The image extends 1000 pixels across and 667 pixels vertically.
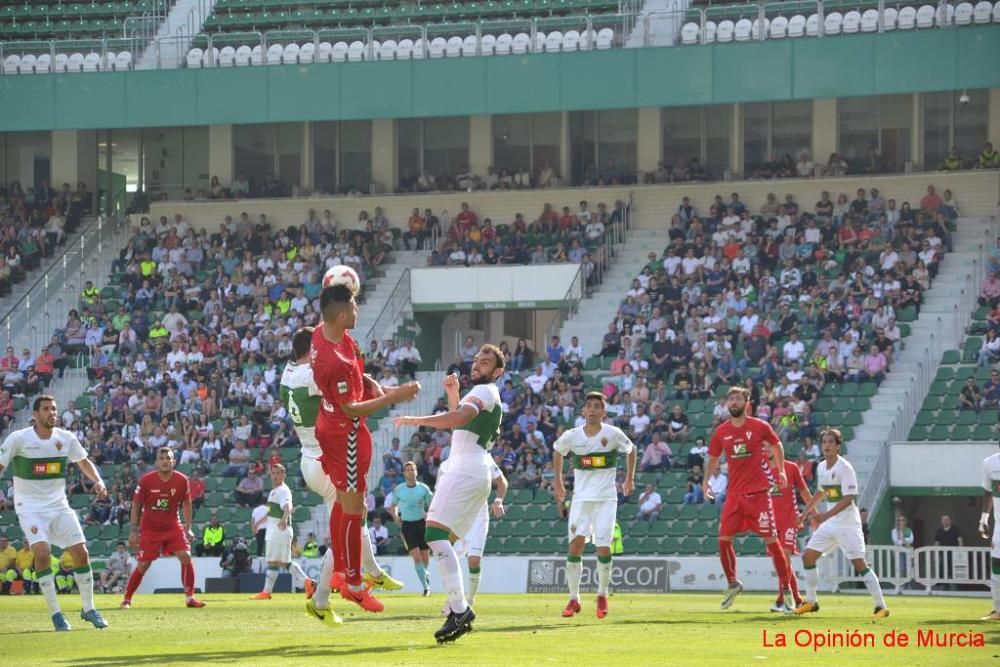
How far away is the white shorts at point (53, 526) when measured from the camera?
1795cm

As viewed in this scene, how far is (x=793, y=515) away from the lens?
76.9 ft

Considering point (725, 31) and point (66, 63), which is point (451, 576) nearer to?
point (725, 31)

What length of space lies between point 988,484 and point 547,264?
24.3m

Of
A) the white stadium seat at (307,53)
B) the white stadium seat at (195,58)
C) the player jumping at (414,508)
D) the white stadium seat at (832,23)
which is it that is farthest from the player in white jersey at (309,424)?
the white stadium seat at (195,58)

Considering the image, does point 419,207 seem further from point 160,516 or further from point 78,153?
point 160,516

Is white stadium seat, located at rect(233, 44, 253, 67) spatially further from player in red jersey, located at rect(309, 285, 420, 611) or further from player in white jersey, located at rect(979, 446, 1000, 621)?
player in red jersey, located at rect(309, 285, 420, 611)

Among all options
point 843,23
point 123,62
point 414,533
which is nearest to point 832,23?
point 843,23

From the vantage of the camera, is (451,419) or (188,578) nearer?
(451,419)

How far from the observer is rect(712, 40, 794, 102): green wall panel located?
139ft

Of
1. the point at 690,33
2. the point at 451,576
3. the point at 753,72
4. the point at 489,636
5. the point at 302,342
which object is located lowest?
the point at 489,636

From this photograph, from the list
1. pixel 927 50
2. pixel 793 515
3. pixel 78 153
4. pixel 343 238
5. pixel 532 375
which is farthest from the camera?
pixel 78 153

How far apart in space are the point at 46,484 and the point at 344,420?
17.8 ft

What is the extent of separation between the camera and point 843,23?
41969 millimetres

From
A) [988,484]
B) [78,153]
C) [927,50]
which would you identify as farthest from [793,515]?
[78,153]
